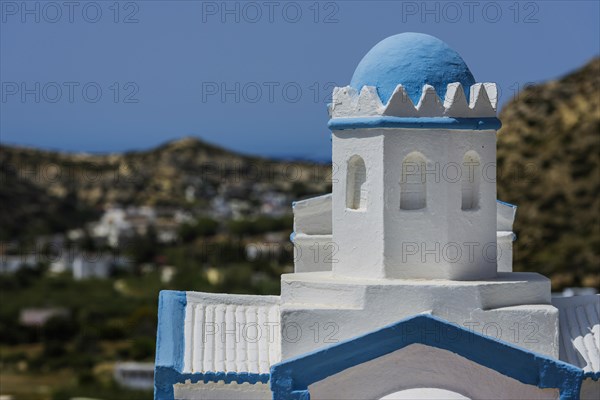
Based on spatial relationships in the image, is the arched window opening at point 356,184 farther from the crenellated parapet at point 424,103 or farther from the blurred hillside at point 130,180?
the blurred hillside at point 130,180

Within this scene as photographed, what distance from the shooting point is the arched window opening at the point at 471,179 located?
517 inches

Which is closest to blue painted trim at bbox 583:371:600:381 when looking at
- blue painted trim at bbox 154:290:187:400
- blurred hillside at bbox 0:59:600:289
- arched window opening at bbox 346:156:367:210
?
arched window opening at bbox 346:156:367:210

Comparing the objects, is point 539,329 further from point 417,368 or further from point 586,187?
point 586,187

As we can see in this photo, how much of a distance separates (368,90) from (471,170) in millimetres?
1592

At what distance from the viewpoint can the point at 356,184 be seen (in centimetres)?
1327

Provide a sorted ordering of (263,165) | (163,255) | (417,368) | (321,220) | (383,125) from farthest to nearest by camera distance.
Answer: (263,165), (163,255), (321,220), (383,125), (417,368)

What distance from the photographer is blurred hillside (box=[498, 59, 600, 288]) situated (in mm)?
46500

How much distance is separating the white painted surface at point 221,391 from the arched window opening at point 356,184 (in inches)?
96.1

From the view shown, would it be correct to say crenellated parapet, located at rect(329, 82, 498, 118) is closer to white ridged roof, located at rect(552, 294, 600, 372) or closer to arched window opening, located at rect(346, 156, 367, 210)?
arched window opening, located at rect(346, 156, 367, 210)

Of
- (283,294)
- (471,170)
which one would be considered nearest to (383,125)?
(471,170)

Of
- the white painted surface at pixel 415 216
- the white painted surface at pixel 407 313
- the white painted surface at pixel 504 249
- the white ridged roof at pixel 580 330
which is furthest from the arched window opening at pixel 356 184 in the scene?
the white painted surface at pixel 504 249

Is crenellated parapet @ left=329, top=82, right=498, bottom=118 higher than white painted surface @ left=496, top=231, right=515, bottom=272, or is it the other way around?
crenellated parapet @ left=329, top=82, right=498, bottom=118

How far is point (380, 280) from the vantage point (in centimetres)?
1252

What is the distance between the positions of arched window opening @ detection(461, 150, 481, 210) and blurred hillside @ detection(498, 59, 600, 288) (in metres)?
30.7
